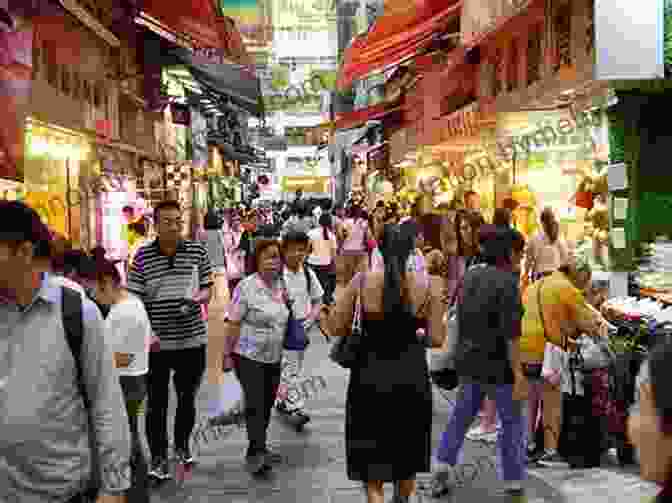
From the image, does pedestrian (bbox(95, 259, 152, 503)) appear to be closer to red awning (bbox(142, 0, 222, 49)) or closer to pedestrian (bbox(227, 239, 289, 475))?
pedestrian (bbox(227, 239, 289, 475))

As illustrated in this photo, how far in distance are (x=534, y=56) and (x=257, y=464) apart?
623 centimetres

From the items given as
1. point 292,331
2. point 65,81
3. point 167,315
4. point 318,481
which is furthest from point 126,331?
point 65,81

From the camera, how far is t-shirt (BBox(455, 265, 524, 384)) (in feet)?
19.8

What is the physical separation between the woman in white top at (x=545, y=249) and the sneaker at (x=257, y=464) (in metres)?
2.68

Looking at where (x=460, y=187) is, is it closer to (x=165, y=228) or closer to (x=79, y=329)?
(x=165, y=228)

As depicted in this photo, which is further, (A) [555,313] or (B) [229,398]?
(B) [229,398]

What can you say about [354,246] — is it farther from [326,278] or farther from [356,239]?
[326,278]

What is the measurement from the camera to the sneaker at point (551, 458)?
7160mm

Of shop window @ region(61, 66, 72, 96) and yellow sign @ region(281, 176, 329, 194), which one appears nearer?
shop window @ region(61, 66, 72, 96)

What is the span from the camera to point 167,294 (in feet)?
22.1

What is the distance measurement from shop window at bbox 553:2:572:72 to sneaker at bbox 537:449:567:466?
3.90 metres

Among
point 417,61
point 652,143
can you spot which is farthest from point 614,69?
point 417,61

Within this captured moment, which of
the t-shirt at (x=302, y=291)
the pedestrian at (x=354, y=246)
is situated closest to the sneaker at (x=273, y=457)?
the t-shirt at (x=302, y=291)

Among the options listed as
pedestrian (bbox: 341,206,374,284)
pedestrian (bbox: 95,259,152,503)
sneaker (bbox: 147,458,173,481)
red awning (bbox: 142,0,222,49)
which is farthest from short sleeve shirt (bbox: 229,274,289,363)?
pedestrian (bbox: 341,206,374,284)
